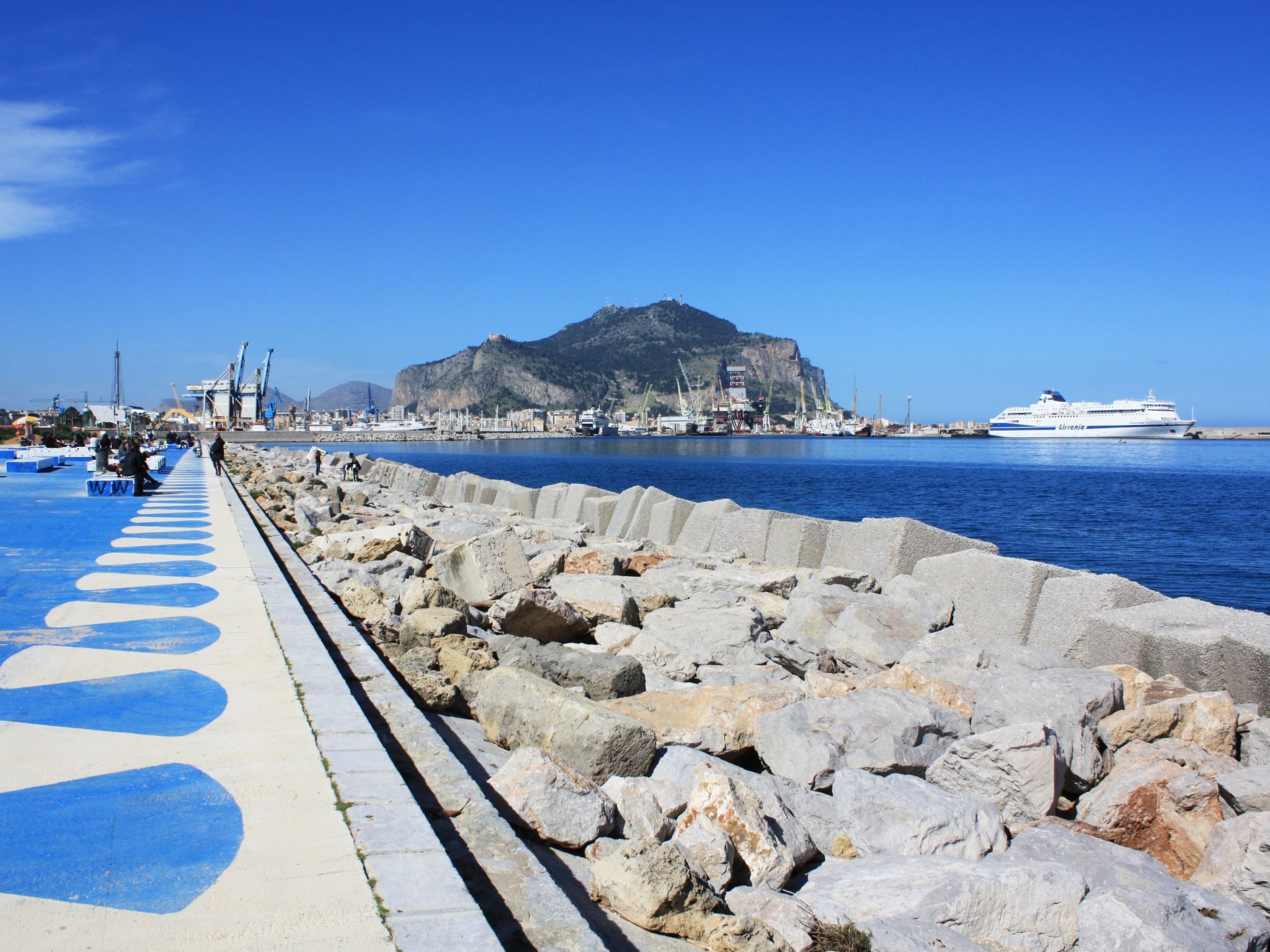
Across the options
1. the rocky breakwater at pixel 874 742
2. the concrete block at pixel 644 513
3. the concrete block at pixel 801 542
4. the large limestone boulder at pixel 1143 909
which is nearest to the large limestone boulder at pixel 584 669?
the rocky breakwater at pixel 874 742

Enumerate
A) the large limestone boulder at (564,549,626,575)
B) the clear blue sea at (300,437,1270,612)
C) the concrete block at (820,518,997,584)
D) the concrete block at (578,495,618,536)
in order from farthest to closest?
the clear blue sea at (300,437,1270,612), the concrete block at (578,495,618,536), the large limestone boulder at (564,549,626,575), the concrete block at (820,518,997,584)

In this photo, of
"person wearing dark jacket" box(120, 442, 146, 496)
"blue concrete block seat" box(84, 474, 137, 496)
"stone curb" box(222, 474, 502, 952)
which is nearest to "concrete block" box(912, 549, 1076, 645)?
"stone curb" box(222, 474, 502, 952)

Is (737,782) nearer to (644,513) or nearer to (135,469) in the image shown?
(644,513)

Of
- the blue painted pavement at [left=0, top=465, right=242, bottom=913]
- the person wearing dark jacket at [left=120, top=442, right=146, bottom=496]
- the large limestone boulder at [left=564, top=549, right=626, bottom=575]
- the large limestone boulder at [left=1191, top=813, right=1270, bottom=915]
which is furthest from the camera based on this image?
the person wearing dark jacket at [left=120, top=442, right=146, bottom=496]

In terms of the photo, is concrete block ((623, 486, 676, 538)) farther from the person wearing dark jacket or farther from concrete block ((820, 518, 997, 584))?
the person wearing dark jacket

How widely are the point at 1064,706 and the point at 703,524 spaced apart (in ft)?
27.5

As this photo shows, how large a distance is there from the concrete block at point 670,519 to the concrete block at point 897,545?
3920 millimetres

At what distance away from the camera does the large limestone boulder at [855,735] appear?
175 inches

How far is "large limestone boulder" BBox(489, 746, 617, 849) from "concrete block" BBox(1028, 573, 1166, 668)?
455 centimetres

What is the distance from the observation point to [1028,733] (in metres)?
4.20

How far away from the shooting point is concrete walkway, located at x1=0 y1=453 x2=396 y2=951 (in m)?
2.71

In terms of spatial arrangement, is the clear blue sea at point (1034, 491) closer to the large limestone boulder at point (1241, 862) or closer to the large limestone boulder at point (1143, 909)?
the large limestone boulder at point (1241, 862)

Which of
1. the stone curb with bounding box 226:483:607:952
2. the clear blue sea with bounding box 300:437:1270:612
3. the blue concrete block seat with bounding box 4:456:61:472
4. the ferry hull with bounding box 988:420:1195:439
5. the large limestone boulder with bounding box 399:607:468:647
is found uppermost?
the ferry hull with bounding box 988:420:1195:439

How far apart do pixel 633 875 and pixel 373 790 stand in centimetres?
114
